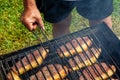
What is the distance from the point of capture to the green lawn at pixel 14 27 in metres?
4.22

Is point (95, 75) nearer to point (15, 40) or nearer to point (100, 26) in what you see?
point (100, 26)

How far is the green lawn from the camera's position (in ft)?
13.8

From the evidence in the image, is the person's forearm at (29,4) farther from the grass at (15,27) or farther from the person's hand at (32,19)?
the grass at (15,27)

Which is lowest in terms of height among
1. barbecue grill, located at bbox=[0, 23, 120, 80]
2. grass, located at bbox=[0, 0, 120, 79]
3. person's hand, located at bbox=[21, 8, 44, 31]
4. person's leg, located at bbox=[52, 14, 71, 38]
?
grass, located at bbox=[0, 0, 120, 79]

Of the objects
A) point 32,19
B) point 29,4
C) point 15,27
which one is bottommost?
point 15,27

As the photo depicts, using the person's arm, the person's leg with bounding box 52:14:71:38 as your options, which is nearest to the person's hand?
the person's arm

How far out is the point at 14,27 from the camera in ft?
14.8

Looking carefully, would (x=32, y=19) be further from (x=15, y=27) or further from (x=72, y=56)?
(x=15, y=27)

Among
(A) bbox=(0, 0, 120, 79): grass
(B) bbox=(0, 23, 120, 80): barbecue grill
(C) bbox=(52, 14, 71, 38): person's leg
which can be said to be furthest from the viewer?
(A) bbox=(0, 0, 120, 79): grass

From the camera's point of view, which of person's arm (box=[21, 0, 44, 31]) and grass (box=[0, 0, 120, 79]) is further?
grass (box=[0, 0, 120, 79])

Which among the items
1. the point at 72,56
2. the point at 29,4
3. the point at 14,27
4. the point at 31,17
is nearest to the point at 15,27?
the point at 14,27

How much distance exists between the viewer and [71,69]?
276cm

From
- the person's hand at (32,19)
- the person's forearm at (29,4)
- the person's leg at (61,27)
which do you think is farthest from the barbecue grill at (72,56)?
the person's leg at (61,27)

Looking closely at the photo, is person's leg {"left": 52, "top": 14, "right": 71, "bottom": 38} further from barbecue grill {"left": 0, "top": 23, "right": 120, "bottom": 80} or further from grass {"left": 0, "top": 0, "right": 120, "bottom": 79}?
barbecue grill {"left": 0, "top": 23, "right": 120, "bottom": 80}
